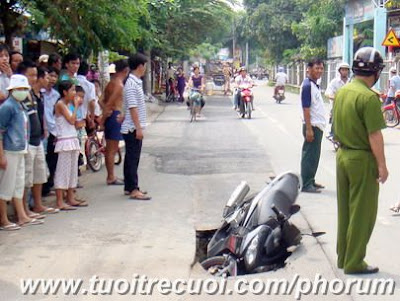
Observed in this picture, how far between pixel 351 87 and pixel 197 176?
5387 mm

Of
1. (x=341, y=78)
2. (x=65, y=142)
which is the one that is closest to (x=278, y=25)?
(x=341, y=78)

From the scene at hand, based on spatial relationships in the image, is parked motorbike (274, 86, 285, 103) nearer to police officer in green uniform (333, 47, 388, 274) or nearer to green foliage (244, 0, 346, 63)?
green foliage (244, 0, 346, 63)

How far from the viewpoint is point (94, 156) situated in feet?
36.1

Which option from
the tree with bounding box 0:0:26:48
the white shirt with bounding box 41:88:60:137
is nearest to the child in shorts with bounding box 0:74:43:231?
the white shirt with bounding box 41:88:60:137

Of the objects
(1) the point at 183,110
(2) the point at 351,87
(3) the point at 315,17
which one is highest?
(3) the point at 315,17

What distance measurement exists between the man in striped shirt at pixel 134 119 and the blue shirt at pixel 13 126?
1.72 metres

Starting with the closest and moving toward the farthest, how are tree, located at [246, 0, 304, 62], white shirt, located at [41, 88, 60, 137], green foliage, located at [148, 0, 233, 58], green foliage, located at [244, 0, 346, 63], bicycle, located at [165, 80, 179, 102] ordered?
white shirt, located at [41, 88, 60, 137] < green foliage, located at [148, 0, 233, 58] < bicycle, located at [165, 80, 179, 102] < green foliage, located at [244, 0, 346, 63] < tree, located at [246, 0, 304, 62]

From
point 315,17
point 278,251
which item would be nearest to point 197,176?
point 278,251

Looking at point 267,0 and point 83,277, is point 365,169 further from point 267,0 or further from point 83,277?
point 267,0

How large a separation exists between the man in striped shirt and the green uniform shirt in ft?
11.3

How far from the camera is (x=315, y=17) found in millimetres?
38656

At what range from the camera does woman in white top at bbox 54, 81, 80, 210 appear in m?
7.89

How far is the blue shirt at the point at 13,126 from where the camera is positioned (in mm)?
6773

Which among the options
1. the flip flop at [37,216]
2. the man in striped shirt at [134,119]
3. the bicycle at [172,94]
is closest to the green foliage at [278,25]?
the bicycle at [172,94]
